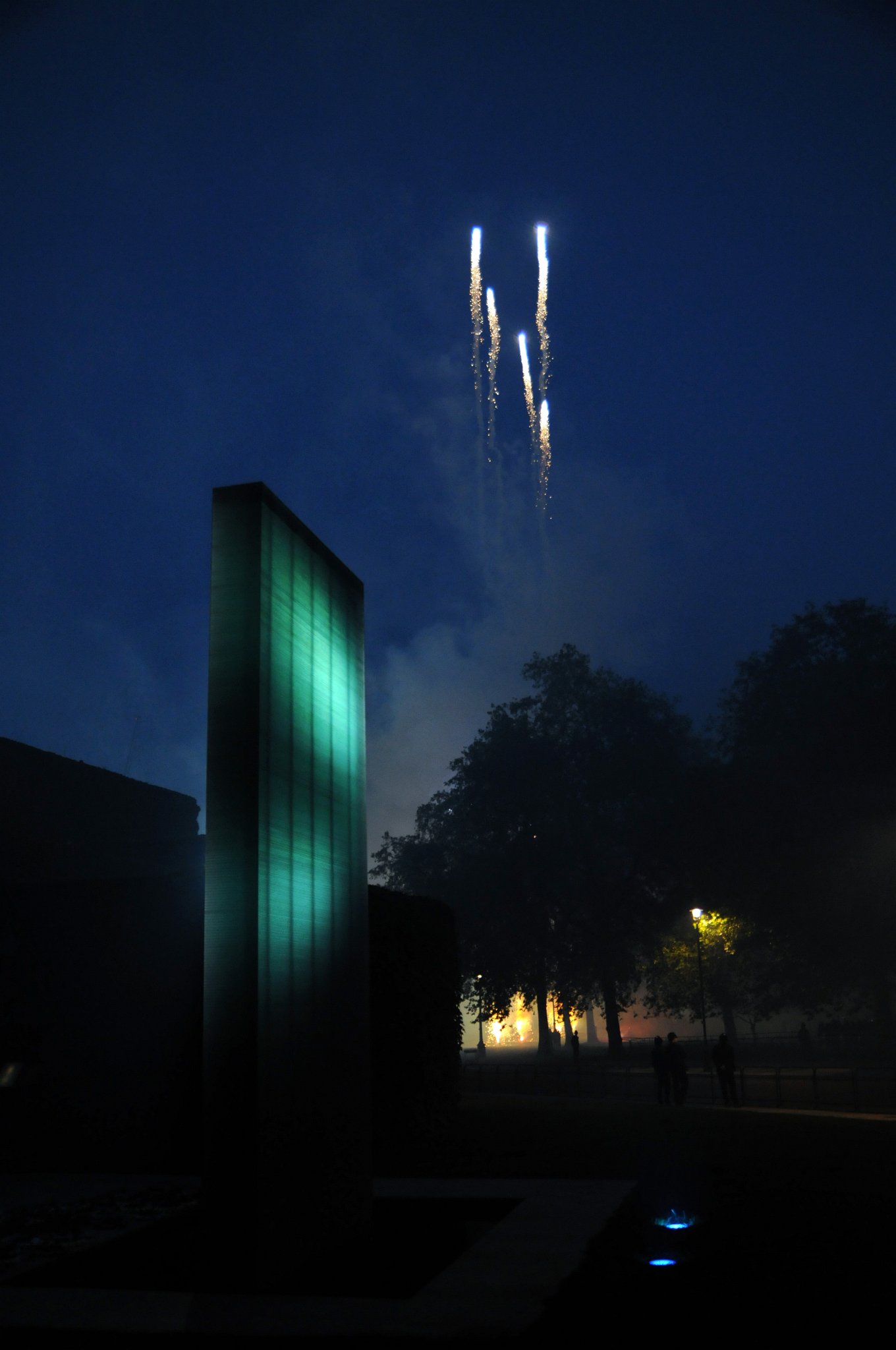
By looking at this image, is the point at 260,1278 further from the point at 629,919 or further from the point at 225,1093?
the point at 629,919

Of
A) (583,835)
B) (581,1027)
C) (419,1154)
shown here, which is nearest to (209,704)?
(419,1154)

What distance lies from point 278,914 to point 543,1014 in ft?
164

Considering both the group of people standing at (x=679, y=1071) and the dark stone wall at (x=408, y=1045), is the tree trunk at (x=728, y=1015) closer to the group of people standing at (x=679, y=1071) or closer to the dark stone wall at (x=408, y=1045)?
the group of people standing at (x=679, y=1071)

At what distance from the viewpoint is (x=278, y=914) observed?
8.90 metres

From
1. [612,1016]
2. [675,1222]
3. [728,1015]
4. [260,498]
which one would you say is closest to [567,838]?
[612,1016]

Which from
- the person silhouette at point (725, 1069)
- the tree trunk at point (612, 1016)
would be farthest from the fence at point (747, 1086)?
the tree trunk at point (612, 1016)

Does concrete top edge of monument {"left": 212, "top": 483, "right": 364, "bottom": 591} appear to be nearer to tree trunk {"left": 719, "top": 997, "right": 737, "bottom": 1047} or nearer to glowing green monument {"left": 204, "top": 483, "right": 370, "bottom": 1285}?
glowing green monument {"left": 204, "top": 483, "right": 370, "bottom": 1285}

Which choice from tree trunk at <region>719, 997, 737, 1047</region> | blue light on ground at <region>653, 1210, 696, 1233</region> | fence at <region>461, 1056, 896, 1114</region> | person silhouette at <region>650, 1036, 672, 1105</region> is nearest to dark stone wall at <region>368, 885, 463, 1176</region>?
blue light on ground at <region>653, 1210, 696, 1233</region>

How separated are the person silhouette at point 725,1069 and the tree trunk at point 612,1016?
19.8 m

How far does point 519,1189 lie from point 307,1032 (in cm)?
502

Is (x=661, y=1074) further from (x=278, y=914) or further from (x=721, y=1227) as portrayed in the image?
(x=278, y=914)

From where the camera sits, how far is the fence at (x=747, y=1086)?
85.4ft

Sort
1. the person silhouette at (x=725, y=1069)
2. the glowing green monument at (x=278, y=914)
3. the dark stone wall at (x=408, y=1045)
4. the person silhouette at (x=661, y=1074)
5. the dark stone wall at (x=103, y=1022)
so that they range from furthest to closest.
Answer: the person silhouette at (x=661, y=1074) → the person silhouette at (x=725, y=1069) → the dark stone wall at (x=408, y=1045) → the dark stone wall at (x=103, y=1022) → the glowing green monument at (x=278, y=914)

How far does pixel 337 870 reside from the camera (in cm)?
1052
